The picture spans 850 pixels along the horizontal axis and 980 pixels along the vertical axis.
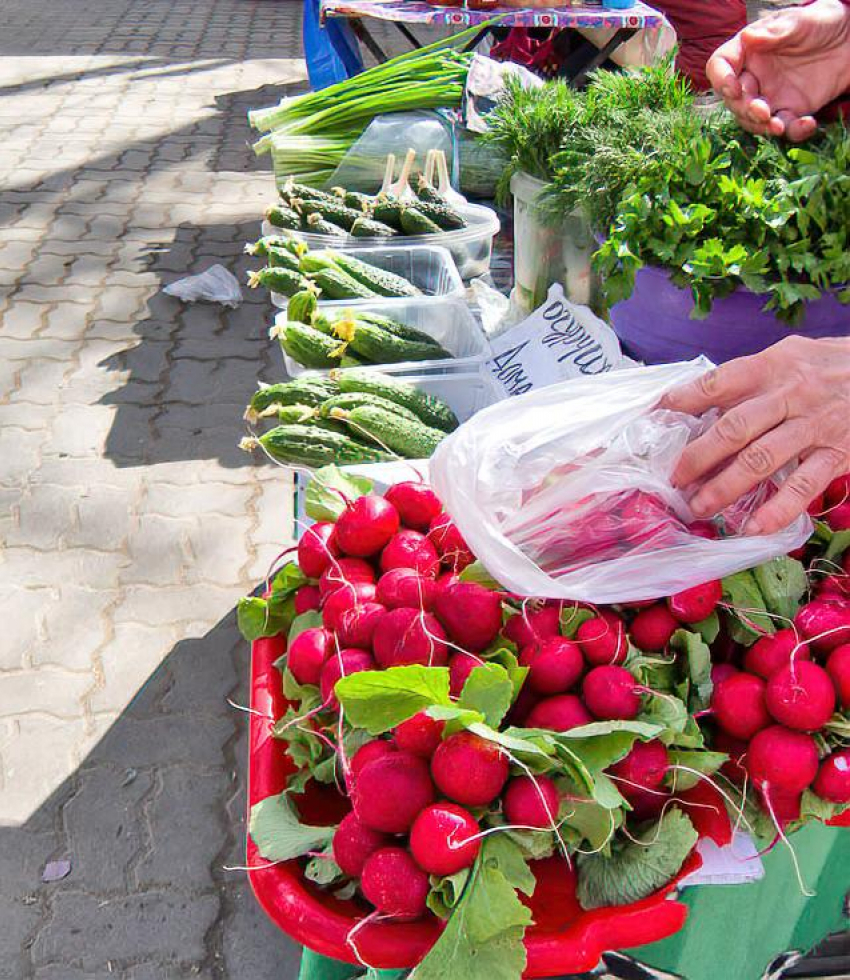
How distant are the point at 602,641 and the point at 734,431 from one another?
314 mm

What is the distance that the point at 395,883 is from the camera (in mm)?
929

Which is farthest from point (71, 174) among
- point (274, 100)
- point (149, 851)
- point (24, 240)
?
point (149, 851)

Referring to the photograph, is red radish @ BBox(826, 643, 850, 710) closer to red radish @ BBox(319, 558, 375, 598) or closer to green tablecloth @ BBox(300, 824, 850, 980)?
green tablecloth @ BBox(300, 824, 850, 980)

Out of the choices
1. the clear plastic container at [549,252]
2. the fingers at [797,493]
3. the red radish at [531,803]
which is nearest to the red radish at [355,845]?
the red radish at [531,803]

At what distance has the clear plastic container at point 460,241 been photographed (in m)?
2.66

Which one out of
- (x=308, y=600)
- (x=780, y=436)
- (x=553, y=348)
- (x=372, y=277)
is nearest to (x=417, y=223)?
(x=372, y=277)

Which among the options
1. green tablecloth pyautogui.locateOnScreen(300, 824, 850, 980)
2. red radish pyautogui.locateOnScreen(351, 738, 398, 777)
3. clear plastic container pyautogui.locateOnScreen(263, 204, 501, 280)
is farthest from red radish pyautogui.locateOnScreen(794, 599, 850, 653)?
clear plastic container pyautogui.locateOnScreen(263, 204, 501, 280)

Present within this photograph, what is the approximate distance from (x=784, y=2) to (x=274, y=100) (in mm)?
4790

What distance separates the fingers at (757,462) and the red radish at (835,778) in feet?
1.06

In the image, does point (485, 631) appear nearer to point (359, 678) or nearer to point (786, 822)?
point (359, 678)

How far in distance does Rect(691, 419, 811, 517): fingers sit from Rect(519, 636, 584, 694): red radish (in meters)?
0.27

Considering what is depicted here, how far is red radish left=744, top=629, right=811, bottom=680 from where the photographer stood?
3.55 feet

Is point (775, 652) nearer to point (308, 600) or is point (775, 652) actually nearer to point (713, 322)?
point (308, 600)

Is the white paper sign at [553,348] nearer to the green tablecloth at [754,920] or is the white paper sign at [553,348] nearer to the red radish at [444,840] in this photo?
the green tablecloth at [754,920]
